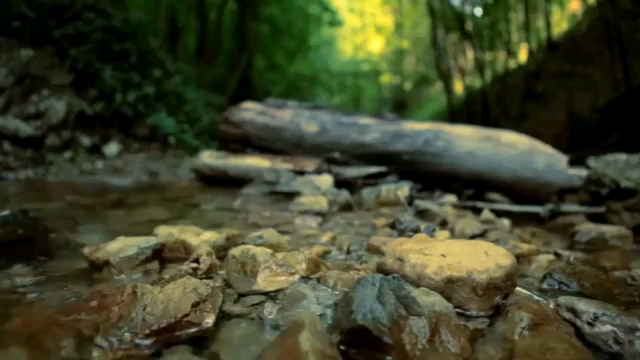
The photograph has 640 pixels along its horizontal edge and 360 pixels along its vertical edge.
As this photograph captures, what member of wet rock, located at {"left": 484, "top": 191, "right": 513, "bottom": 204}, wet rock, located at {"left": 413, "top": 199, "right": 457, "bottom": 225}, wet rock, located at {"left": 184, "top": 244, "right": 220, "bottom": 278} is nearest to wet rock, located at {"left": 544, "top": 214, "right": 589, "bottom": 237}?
wet rock, located at {"left": 484, "top": 191, "right": 513, "bottom": 204}

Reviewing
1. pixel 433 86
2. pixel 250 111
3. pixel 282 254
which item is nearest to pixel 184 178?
pixel 250 111

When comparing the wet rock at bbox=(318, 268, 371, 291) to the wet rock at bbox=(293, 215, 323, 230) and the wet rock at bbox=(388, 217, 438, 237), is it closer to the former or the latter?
the wet rock at bbox=(388, 217, 438, 237)

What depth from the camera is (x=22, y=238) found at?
2893mm

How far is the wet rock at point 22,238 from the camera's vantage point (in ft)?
9.21

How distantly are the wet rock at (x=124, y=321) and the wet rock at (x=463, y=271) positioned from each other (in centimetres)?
81

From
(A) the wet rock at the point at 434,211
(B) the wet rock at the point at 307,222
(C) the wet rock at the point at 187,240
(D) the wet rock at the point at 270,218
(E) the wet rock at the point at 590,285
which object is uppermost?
(C) the wet rock at the point at 187,240

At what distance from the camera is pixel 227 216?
397 centimetres

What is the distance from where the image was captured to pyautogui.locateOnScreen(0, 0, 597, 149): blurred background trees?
23.2 feet

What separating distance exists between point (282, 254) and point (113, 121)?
193 inches

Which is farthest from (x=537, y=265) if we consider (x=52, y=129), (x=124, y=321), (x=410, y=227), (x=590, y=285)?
(x=52, y=129)

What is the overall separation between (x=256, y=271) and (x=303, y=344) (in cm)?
91

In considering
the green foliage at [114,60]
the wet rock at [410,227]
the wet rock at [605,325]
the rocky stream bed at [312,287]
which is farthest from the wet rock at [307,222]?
the green foliage at [114,60]

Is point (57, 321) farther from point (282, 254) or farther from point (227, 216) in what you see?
point (227, 216)

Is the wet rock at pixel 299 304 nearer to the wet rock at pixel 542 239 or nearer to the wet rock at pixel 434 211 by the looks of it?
the wet rock at pixel 542 239
